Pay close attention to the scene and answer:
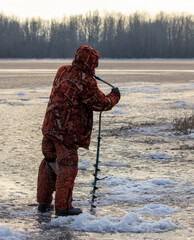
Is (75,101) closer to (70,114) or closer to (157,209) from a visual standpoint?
(70,114)

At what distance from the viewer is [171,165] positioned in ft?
23.9

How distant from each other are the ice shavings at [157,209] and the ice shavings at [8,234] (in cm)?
131

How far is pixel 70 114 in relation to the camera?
484 cm

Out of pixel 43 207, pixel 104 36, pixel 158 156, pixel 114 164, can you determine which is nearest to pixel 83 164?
pixel 114 164

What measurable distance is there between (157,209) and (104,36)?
112501mm

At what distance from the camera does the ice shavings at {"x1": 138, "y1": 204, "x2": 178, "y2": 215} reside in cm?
509

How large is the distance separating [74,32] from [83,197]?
115418 millimetres

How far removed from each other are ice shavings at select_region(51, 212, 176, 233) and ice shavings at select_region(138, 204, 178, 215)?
324 mm

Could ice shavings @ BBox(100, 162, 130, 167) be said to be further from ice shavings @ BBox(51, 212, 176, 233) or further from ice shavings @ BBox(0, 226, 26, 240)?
ice shavings @ BBox(0, 226, 26, 240)

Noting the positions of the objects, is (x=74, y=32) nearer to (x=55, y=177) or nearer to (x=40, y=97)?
(x=40, y=97)

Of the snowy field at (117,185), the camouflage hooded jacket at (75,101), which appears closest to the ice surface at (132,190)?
the snowy field at (117,185)

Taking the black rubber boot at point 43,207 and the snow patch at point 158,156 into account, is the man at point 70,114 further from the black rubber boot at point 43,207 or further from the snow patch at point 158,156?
the snow patch at point 158,156

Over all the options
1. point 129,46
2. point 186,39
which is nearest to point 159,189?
point 129,46

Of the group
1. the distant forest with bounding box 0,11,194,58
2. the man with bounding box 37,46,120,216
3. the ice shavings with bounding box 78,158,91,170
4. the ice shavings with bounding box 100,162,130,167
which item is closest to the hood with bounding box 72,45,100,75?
the man with bounding box 37,46,120,216
